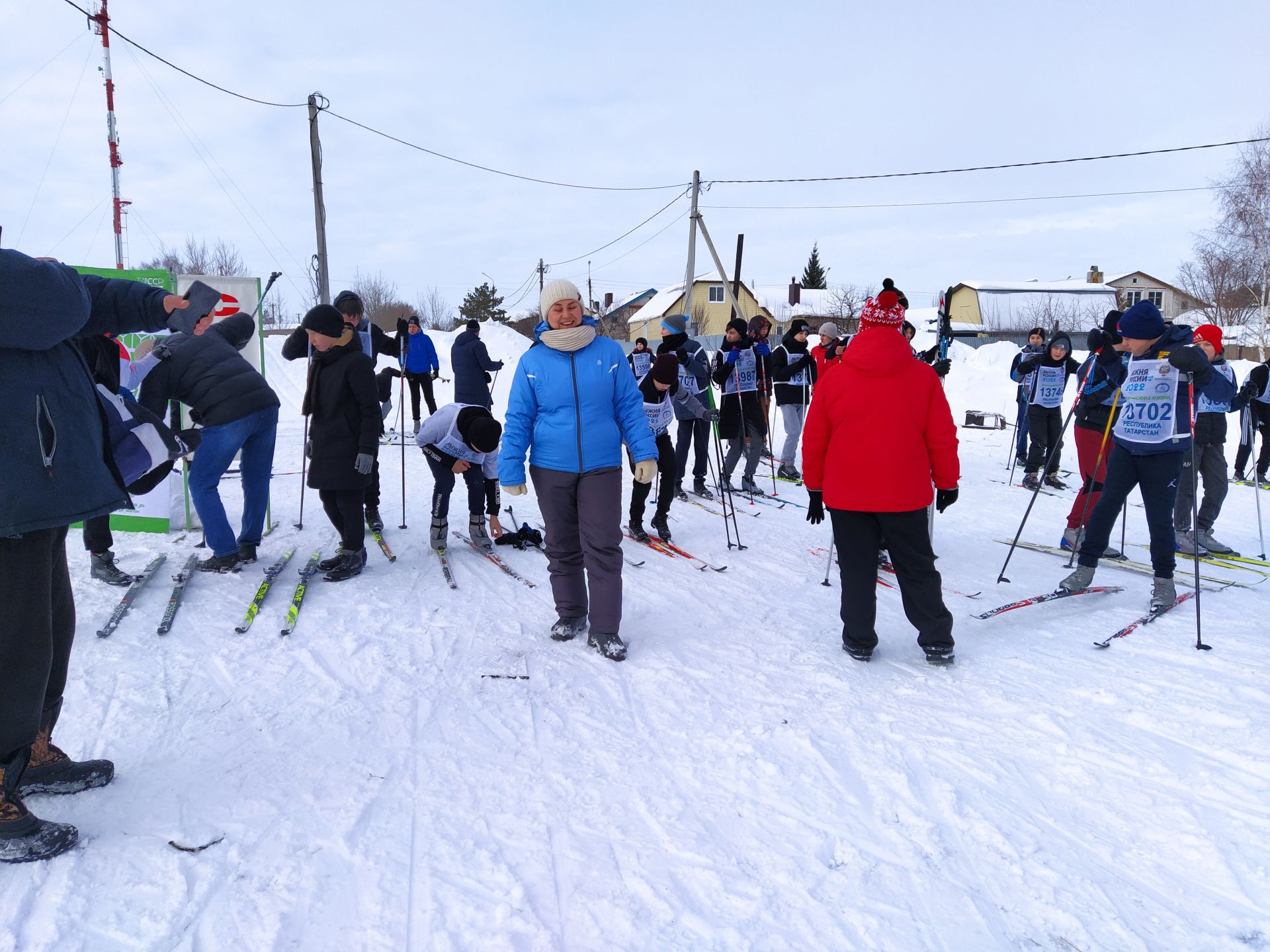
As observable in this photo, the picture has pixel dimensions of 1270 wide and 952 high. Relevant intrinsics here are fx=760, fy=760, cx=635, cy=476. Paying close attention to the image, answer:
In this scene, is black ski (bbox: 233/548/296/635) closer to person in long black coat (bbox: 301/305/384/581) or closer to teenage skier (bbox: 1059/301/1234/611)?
person in long black coat (bbox: 301/305/384/581)

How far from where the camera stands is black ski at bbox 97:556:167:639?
4090mm

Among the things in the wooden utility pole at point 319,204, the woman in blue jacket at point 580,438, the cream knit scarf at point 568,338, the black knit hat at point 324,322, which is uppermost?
the wooden utility pole at point 319,204

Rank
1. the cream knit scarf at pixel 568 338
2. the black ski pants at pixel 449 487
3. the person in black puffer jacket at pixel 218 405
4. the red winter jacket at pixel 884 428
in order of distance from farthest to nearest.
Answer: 1. the black ski pants at pixel 449 487
2. the person in black puffer jacket at pixel 218 405
3. the cream knit scarf at pixel 568 338
4. the red winter jacket at pixel 884 428

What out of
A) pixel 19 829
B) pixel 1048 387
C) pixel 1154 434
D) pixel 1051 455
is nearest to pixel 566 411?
pixel 19 829

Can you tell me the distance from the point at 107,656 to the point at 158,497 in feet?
9.48

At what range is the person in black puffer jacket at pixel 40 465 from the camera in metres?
2.11

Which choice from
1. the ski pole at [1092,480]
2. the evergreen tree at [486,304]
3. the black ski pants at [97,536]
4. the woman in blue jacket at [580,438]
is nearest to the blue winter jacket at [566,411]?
the woman in blue jacket at [580,438]

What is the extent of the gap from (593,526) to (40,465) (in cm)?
237

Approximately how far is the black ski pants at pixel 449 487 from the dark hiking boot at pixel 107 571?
207cm

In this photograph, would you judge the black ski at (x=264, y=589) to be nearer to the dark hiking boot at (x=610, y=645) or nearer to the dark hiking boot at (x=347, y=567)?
the dark hiking boot at (x=347, y=567)

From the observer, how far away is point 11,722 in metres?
2.19

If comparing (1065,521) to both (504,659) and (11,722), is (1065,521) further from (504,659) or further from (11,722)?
(11,722)

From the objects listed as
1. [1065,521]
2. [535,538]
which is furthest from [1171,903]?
[1065,521]

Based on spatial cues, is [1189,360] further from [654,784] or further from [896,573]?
[654,784]
